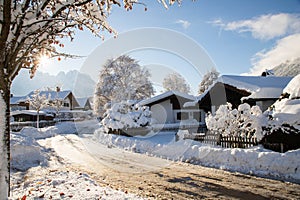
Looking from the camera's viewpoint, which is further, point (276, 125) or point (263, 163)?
point (276, 125)

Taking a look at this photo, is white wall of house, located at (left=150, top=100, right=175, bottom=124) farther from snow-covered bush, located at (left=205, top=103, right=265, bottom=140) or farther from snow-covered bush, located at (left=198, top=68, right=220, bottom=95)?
snow-covered bush, located at (left=198, top=68, right=220, bottom=95)

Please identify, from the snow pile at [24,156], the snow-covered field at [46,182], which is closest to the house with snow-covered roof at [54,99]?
the snow pile at [24,156]

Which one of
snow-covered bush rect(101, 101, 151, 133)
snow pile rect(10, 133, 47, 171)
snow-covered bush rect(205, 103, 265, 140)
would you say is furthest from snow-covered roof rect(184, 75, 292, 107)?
snow pile rect(10, 133, 47, 171)

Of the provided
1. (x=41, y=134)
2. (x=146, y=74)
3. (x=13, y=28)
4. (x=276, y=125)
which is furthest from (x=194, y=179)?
(x=146, y=74)

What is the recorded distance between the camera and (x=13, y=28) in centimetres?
494

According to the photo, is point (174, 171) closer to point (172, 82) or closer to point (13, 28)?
point (13, 28)

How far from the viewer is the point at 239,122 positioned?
540 inches

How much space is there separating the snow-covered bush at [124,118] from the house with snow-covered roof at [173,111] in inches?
358

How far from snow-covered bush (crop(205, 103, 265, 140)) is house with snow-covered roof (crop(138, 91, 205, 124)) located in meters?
20.5

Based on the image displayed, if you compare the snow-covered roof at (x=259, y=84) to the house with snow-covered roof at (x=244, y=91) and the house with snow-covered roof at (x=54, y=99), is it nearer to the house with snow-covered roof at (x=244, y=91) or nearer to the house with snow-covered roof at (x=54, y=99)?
the house with snow-covered roof at (x=244, y=91)

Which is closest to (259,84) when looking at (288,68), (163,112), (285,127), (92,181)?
(285,127)

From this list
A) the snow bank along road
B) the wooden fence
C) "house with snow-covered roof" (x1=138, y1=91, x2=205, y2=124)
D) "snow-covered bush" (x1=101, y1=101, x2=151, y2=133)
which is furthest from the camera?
"house with snow-covered roof" (x1=138, y1=91, x2=205, y2=124)

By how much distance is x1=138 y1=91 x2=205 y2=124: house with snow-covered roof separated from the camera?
117 feet

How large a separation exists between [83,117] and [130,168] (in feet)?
195
